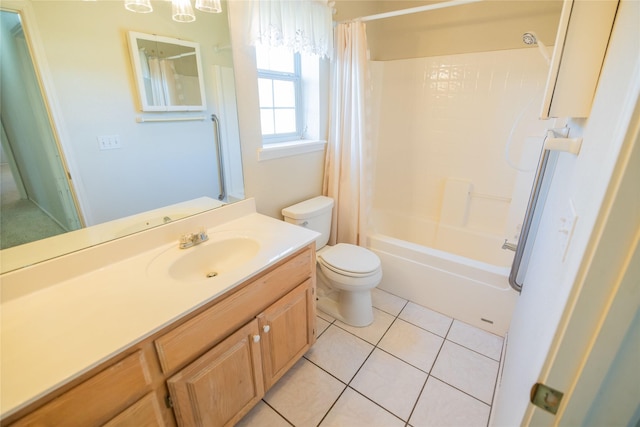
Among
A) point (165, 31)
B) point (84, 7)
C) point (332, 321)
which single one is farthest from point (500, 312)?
point (84, 7)

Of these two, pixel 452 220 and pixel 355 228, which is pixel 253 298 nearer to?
pixel 355 228

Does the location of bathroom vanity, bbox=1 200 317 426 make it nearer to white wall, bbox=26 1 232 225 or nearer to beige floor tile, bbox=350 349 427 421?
white wall, bbox=26 1 232 225

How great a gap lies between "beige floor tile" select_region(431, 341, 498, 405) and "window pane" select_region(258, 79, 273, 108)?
1925 millimetres

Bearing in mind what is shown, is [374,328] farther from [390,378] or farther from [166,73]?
[166,73]

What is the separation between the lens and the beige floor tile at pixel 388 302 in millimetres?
2027

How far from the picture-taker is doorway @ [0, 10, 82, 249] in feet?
2.84

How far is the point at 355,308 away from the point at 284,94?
61.4 inches

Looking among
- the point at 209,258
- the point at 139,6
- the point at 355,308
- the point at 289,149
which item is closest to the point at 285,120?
the point at 289,149

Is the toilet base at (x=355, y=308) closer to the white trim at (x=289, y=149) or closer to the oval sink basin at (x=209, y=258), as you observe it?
the oval sink basin at (x=209, y=258)

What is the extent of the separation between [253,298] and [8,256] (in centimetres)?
81

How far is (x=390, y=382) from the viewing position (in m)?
1.50

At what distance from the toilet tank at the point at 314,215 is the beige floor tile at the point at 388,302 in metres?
0.58

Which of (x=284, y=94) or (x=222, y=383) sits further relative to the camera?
(x=284, y=94)

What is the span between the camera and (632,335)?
1.18 ft
